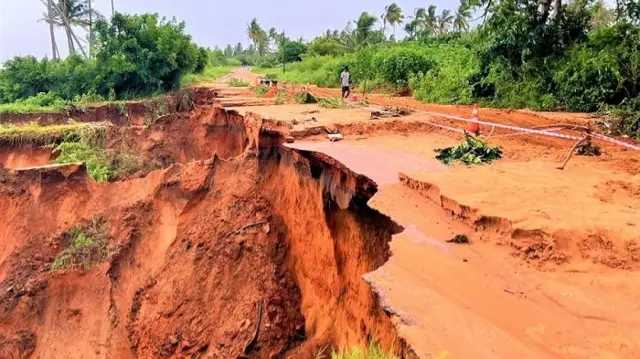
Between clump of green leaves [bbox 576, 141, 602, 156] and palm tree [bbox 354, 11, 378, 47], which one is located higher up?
palm tree [bbox 354, 11, 378, 47]

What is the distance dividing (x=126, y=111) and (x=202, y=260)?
11.4 meters

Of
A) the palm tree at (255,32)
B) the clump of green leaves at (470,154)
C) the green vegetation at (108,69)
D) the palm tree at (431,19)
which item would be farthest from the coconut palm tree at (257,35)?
the clump of green leaves at (470,154)

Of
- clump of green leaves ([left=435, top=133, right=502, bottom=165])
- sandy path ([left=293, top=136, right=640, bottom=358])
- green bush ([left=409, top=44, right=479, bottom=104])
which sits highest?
green bush ([left=409, top=44, right=479, bottom=104])

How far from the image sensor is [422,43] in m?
25.7

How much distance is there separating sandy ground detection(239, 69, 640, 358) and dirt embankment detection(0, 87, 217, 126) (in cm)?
1255

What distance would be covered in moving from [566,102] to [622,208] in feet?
25.0

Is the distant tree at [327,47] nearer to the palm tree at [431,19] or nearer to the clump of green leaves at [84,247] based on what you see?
the palm tree at [431,19]

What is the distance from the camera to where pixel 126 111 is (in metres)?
17.4

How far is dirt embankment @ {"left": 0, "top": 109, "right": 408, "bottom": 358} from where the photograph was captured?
19.8 feet

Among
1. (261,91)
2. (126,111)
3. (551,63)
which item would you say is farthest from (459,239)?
(126,111)

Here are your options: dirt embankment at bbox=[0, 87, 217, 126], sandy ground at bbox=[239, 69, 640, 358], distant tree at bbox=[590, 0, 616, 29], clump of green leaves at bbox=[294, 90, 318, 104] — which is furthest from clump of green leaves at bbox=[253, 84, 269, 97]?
sandy ground at bbox=[239, 69, 640, 358]

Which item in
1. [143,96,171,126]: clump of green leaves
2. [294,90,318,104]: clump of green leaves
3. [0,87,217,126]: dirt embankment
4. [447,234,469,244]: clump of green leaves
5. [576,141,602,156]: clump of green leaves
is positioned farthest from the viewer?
[143,96,171,126]: clump of green leaves

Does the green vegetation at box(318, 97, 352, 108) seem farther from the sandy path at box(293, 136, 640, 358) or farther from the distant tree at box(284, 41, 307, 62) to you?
the distant tree at box(284, 41, 307, 62)

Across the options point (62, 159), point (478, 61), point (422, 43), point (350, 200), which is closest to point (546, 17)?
point (478, 61)
